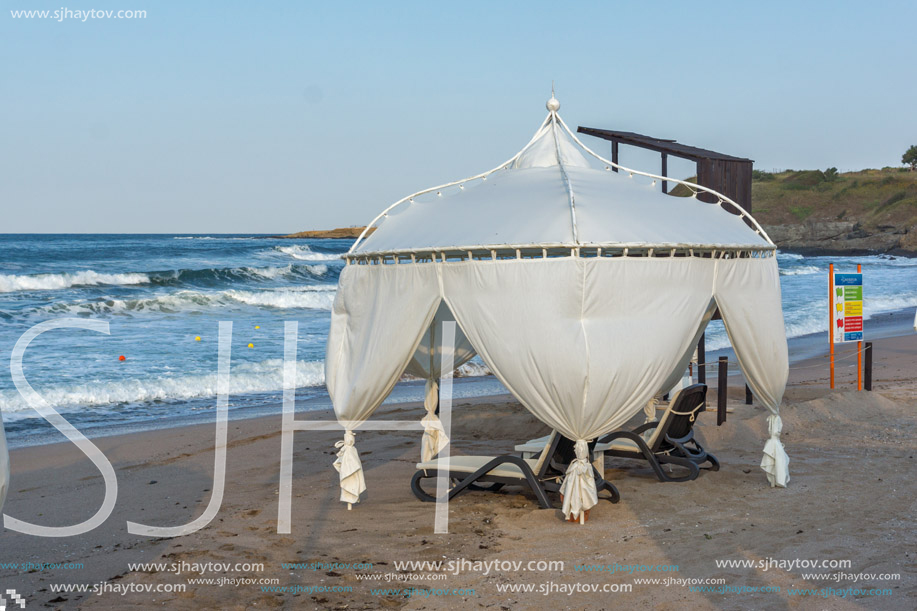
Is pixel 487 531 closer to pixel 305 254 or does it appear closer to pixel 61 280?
pixel 61 280

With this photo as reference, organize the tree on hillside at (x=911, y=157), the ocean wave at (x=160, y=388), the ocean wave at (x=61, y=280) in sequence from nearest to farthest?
1. the ocean wave at (x=160, y=388)
2. the ocean wave at (x=61, y=280)
3. the tree on hillside at (x=911, y=157)

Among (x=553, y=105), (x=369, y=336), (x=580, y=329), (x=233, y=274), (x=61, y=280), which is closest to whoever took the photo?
(x=580, y=329)

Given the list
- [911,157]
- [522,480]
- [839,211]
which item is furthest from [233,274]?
[911,157]

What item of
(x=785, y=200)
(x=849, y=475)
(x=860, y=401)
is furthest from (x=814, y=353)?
(x=785, y=200)

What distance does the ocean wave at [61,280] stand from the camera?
1117 inches

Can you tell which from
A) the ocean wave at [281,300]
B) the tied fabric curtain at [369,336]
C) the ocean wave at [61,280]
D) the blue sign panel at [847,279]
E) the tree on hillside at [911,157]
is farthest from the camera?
the tree on hillside at [911,157]

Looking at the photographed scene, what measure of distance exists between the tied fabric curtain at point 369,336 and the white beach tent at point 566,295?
1 cm

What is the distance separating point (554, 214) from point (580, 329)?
876 mm

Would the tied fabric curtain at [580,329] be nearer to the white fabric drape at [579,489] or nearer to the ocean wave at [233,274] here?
the white fabric drape at [579,489]

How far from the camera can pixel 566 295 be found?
5.41m

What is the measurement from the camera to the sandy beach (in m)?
4.66

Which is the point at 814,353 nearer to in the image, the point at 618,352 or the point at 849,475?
the point at 849,475

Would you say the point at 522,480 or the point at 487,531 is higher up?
the point at 522,480

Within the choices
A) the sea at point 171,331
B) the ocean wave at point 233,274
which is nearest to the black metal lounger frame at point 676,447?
the sea at point 171,331
